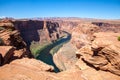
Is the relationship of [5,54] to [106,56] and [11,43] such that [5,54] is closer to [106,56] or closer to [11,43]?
[11,43]

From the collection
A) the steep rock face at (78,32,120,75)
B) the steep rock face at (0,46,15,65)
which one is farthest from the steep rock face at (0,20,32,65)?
the steep rock face at (78,32,120,75)

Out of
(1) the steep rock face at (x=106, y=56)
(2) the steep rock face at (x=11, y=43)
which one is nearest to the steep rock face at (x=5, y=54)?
(2) the steep rock face at (x=11, y=43)

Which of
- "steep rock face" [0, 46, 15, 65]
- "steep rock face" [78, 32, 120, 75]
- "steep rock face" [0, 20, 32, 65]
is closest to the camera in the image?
"steep rock face" [78, 32, 120, 75]

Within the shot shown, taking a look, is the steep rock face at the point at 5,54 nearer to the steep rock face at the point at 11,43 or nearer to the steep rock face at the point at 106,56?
the steep rock face at the point at 11,43

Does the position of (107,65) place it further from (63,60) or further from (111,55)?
(63,60)

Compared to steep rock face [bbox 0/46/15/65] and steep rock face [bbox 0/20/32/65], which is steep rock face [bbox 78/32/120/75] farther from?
steep rock face [bbox 0/20/32/65]

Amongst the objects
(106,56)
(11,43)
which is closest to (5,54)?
(11,43)

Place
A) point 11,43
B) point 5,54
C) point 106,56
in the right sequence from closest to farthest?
1. point 106,56
2. point 5,54
3. point 11,43

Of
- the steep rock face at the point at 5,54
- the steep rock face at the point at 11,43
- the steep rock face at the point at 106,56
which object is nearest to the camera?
the steep rock face at the point at 106,56

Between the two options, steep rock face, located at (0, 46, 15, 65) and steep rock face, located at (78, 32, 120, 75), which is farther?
steep rock face, located at (0, 46, 15, 65)

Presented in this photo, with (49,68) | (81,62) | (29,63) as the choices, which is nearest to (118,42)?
(81,62)

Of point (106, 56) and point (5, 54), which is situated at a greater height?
point (106, 56)

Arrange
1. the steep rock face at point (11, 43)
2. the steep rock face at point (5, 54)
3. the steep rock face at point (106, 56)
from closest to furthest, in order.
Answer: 1. the steep rock face at point (106, 56)
2. the steep rock face at point (5, 54)
3. the steep rock face at point (11, 43)
